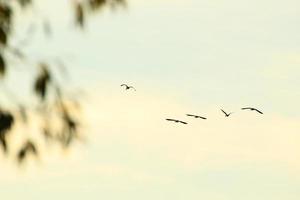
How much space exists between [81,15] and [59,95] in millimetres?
1374

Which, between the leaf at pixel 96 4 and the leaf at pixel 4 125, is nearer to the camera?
the leaf at pixel 4 125

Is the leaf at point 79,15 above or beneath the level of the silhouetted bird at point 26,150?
above

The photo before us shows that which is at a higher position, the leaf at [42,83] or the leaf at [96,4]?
the leaf at [96,4]

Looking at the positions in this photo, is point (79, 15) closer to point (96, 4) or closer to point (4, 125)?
point (96, 4)

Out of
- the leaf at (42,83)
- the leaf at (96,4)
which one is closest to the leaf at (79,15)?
the leaf at (96,4)

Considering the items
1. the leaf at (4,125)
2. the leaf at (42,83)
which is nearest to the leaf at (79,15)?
the leaf at (42,83)

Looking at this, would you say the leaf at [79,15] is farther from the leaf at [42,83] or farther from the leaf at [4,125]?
the leaf at [4,125]

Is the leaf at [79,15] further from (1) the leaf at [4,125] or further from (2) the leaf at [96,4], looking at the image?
(1) the leaf at [4,125]

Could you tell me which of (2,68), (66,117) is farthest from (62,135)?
(2,68)

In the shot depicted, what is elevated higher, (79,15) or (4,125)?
(79,15)

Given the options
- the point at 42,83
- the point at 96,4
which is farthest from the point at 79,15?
the point at 42,83

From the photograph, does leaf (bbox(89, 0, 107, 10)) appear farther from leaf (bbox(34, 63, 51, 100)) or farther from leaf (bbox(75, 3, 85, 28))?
leaf (bbox(34, 63, 51, 100))

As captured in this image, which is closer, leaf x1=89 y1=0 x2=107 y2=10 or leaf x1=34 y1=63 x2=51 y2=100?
leaf x1=34 y1=63 x2=51 y2=100

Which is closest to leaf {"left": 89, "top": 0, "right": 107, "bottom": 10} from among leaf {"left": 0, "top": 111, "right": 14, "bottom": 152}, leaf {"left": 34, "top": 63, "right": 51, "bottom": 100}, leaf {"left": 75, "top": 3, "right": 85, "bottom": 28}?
leaf {"left": 75, "top": 3, "right": 85, "bottom": 28}
